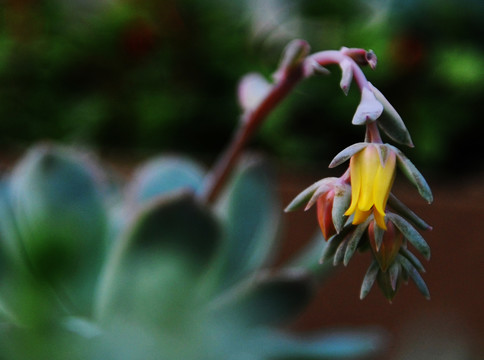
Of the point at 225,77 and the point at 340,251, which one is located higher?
the point at 225,77

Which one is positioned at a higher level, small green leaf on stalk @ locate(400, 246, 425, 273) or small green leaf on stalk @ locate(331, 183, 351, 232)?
small green leaf on stalk @ locate(331, 183, 351, 232)

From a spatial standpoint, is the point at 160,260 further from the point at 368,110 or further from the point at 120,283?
the point at 368,110

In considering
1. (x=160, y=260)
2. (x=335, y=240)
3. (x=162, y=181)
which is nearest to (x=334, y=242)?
(x=335, y=240)

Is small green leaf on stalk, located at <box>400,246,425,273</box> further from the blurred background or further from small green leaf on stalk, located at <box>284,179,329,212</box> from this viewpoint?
the blurred background

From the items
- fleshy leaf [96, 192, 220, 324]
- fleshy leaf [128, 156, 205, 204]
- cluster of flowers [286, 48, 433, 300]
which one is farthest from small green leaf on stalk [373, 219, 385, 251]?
fleshy leaf [128, 156, 205, 204]

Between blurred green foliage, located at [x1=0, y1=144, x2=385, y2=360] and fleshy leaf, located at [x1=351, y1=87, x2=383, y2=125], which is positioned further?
blurred green foliage, located at [x1=0, y1=144, x2=385, y2=360]

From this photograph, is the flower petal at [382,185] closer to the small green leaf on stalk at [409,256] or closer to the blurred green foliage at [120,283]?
the small green leaf on stalk at [409,256]

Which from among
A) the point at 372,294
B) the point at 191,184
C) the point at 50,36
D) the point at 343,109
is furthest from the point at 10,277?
the point at 50,36
